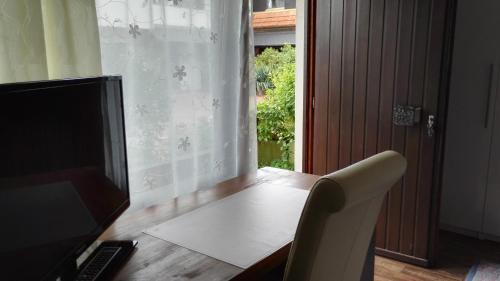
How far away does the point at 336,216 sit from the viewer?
3.00ft

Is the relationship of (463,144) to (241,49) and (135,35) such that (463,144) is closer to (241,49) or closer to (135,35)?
(241,49)

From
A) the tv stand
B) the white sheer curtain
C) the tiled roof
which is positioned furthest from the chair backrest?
the tiled roof

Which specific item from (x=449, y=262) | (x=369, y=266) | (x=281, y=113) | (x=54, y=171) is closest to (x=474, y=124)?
(x=449, y=262)

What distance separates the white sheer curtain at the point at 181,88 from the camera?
5.66 ft

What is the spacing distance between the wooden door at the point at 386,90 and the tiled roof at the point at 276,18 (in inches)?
75.9

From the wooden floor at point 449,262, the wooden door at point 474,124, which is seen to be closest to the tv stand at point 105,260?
the wooden floor at point 449,262

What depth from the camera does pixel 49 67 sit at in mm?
1435

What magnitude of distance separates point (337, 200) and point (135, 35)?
4.03 feet

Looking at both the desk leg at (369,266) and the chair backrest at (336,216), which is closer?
the chair backrest at (336,216)

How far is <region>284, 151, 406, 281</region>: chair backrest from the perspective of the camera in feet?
2.83

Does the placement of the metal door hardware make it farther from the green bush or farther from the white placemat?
the green bush

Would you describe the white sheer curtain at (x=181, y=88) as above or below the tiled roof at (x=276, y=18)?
below

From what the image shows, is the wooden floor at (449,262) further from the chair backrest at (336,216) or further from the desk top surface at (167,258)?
the chair backrest at (336,216)

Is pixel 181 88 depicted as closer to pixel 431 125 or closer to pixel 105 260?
pixel 105 260
